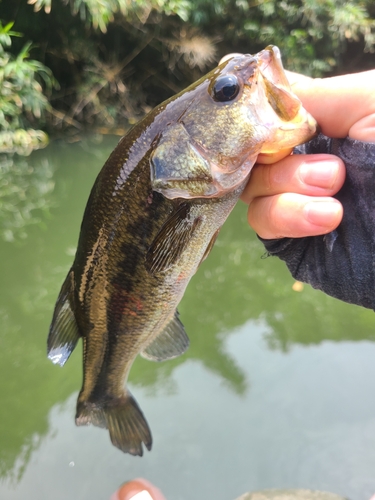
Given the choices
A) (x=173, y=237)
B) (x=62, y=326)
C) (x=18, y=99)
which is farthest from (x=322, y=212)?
(x=18, y=99)

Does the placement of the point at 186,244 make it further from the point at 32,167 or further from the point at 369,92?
the point at 32,167

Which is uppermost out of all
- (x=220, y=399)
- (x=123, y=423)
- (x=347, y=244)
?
(x=347, y=244)

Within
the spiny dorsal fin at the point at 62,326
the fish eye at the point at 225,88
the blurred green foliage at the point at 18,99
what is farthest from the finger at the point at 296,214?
the blurred green foliage at the point at 18,99

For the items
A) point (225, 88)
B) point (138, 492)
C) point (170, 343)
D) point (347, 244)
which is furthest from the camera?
point (138, 492)

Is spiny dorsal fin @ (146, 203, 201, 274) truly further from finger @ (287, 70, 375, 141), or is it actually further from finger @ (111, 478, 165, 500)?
finger @ (111, 478, 165, 500)

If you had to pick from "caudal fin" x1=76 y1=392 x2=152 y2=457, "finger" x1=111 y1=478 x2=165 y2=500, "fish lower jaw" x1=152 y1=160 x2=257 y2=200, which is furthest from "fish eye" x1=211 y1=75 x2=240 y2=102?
"finger" x1=111 y1=478 x2=165 y2=500

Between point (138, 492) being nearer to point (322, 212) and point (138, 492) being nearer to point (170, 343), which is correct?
point (170, 343)

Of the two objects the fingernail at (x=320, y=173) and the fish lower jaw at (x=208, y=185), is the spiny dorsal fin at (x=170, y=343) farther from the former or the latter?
the fingernail at (x=320, y=173)
